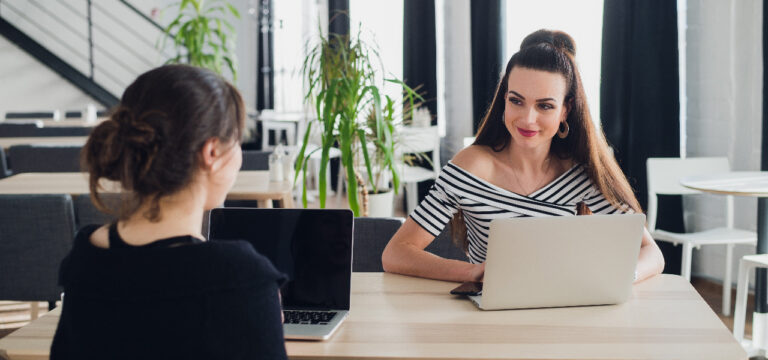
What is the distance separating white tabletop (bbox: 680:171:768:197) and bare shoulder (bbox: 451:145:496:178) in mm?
1462

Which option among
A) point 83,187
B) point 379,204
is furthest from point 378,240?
point 379,204

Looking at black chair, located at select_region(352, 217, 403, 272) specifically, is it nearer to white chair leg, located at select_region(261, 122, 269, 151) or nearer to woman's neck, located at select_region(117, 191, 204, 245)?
woman's neck, located at select_region(117, 191, 204, 245)

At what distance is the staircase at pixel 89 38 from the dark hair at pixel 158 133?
7.20 metres

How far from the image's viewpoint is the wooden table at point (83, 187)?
309 centimetres

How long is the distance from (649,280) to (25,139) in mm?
4351

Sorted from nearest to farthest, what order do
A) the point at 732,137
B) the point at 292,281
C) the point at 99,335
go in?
the point at 99,335, the point at 292,281, the point at 732,137

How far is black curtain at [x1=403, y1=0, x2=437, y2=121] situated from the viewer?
6.05 metres

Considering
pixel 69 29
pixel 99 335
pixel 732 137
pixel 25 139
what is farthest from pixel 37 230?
pixel 69 29

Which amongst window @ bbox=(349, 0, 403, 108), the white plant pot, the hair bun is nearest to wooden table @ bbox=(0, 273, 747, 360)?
A: the hair bun

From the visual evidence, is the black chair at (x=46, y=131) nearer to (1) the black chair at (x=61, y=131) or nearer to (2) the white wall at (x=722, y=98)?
(1) the black chair at (x=61, y=131)

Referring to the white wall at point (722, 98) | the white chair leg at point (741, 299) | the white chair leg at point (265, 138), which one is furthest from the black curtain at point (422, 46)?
the white chair leg at point (741, 299)

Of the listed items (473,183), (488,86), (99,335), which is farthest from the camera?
(488,86)

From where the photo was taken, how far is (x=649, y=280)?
1701 millimetres

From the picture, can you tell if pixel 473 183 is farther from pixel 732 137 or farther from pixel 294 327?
pixel 732 137
